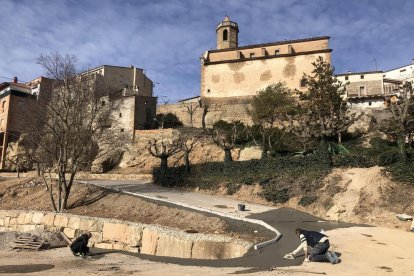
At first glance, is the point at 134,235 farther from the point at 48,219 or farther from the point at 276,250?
the point at 48,219

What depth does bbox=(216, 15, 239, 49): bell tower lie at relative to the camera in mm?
60128

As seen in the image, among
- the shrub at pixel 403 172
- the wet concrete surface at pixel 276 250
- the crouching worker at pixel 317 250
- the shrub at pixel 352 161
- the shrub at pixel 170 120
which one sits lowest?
the wet concrete surface at pixel 276 250

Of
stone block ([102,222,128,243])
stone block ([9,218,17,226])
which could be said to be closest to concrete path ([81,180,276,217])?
stone block ([102,222,128,243])

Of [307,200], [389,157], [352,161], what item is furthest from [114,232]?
[389,157]

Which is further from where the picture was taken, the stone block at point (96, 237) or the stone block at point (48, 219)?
the stone block at point (48, 219)

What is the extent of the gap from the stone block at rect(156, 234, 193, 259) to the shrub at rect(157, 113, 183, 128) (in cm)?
3479

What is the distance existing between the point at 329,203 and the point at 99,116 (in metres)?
16.6

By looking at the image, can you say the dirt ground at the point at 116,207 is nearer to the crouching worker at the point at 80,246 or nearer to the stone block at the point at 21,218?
the stone block at the point at 21,218

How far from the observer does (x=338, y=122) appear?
1227 inches

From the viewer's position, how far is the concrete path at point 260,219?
428 inches

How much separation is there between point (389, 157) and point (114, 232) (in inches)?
620

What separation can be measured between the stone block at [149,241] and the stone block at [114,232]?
123cm

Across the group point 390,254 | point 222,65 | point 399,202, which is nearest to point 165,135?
point 222,65

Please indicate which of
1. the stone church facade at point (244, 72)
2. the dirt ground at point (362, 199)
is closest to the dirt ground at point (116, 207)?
the dirt ground at point (362, 199)
